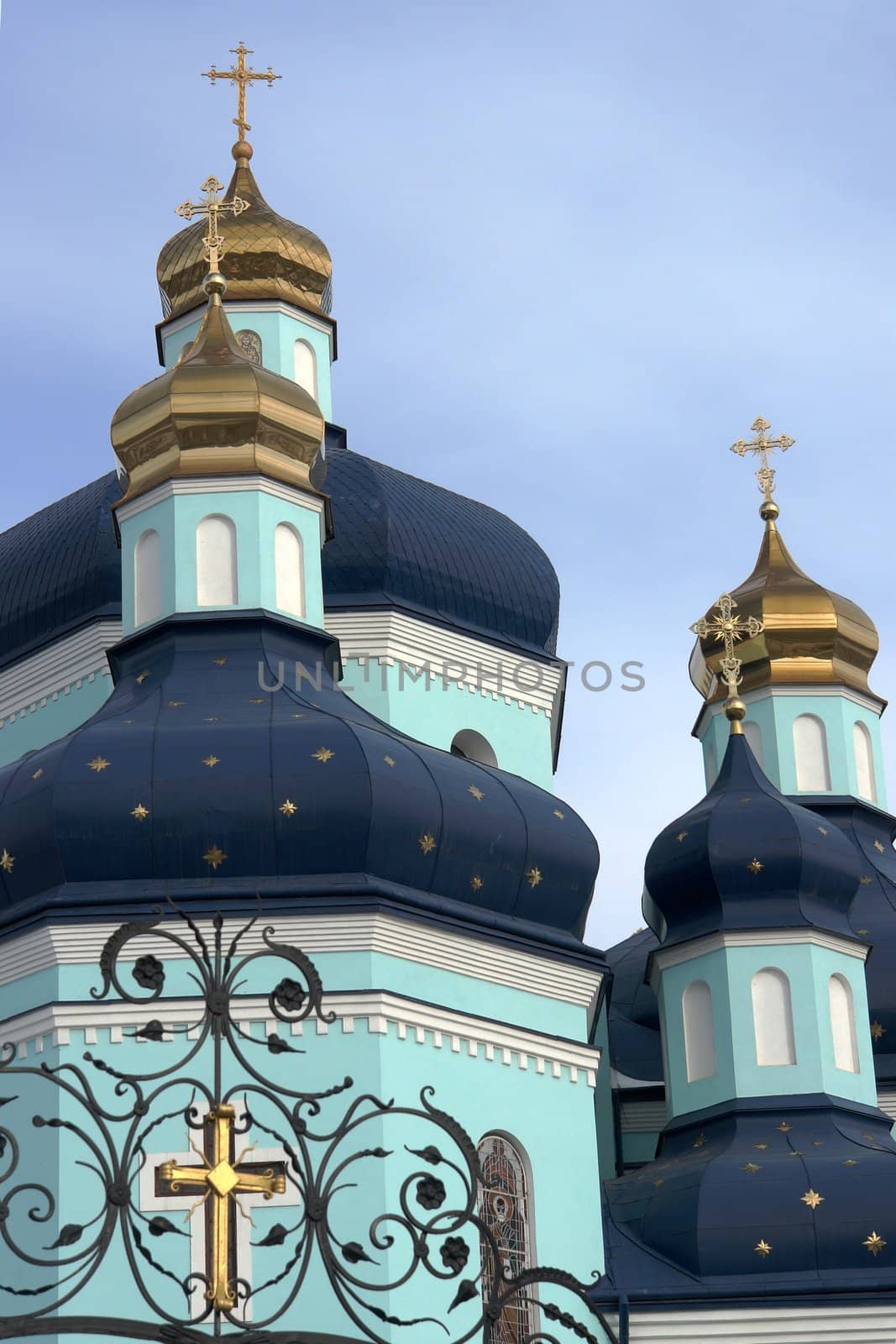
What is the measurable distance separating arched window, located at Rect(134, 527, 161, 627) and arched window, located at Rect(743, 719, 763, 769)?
7.51m

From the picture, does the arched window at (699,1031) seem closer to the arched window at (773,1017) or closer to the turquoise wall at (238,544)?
the arched window at (773,1017)

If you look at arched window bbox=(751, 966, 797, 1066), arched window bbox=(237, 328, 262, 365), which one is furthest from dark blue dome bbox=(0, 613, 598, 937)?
arched window bbox=(237, 328, 262, 365)

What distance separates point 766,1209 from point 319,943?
12.5ft

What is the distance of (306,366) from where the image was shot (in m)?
21.2

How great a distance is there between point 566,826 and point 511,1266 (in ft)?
9.56

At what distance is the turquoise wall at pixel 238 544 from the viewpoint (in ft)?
53.6

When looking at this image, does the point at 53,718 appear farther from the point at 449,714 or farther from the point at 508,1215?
the point at 508,1215

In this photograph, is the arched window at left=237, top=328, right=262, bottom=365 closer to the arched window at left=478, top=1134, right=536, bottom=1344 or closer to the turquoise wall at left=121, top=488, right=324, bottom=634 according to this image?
the turquoise wall at left=121, top=488, right=324, bottom=634

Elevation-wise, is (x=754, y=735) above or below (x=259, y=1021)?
above

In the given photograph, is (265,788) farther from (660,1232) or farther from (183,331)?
(183,331)

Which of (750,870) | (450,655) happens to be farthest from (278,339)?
(750,870)

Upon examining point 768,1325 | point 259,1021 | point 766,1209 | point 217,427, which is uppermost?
point 217,427

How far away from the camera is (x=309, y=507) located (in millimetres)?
17047

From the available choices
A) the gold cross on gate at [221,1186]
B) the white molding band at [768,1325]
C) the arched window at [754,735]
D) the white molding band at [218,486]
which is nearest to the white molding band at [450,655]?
the white molding band at [218,486]
